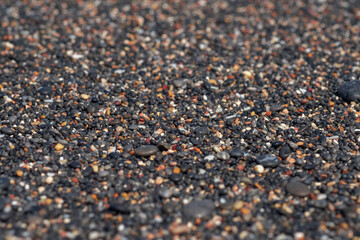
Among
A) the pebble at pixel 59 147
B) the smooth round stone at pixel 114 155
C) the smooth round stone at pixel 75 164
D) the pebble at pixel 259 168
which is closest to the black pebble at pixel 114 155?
the smooth round stone at pixel 114 155

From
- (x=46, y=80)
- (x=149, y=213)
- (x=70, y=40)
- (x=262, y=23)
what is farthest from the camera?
(x=262, y=23)

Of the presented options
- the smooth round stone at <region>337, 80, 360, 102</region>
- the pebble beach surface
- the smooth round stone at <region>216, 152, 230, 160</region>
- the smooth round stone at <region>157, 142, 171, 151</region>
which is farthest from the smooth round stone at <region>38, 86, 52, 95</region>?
the smooth round stone at <region>337, 80, 360, 102</region>

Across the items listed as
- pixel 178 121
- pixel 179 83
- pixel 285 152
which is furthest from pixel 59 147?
pixel 285 152

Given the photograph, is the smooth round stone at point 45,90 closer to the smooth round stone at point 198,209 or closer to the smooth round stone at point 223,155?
the smooth round stone at point 223,155

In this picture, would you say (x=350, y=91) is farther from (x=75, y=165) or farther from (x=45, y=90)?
(x=45, y=90)

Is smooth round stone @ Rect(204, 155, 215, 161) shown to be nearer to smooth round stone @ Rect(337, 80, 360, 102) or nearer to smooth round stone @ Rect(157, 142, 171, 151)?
smooth round stone @ Rect(157, 142, 171, 151)

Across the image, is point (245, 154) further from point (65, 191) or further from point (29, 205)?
point (29, 205)

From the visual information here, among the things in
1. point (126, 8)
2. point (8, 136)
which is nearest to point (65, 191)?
point (8, 136)
